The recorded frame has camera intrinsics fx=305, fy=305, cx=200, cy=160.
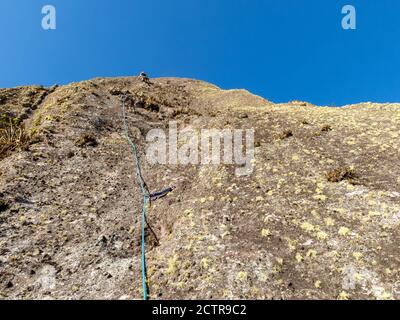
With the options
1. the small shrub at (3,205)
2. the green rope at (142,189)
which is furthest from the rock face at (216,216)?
the green rope at (142,189)

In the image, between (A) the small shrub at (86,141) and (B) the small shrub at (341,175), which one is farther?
(A) the small shrub at (86,141)

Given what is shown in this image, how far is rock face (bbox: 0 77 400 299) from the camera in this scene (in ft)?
31.0

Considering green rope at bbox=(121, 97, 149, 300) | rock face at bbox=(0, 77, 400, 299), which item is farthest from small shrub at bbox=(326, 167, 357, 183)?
green rope at bbox=(121, 97, 149, 300)

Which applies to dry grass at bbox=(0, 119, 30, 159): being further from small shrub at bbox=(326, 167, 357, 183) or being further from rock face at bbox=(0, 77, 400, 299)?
small shrub at bbox=(326, 167, 357, 183)

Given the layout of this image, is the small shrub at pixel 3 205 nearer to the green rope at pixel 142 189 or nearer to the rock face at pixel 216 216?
the rock face at pixel 216 216

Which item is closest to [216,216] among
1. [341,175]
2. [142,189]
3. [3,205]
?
[142,189]

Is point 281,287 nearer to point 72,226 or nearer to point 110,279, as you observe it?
point 110,279

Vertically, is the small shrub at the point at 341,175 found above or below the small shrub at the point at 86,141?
below

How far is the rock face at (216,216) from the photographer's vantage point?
9.45 meters

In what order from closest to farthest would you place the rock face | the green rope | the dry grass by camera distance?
1. the rock face
2. the green rope
3. the dry grass

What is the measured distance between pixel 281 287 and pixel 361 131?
506 inches

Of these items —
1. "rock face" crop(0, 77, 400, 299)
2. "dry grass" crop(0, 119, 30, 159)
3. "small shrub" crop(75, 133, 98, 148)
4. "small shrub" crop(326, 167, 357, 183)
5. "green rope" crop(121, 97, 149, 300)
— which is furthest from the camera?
"small shrub" crop(75, 133, 98, 148)

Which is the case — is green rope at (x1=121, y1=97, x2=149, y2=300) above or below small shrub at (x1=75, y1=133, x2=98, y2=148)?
below
